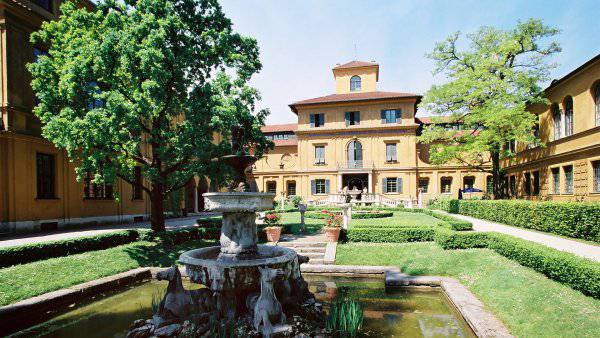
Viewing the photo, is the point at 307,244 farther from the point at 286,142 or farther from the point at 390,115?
the point at 286,142

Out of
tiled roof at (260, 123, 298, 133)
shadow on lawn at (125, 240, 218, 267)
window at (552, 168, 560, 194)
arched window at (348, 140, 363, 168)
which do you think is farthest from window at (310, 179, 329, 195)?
shadow on lawn at (125, 240, 218, 267)

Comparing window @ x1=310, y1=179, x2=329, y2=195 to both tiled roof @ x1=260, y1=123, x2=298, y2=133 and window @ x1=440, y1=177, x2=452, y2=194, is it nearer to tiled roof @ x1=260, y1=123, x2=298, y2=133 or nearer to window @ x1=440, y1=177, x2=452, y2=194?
tiled roof @ x1=260, y1=123, x2=298, y2=133

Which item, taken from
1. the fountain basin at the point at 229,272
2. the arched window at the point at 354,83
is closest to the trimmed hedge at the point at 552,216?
the fountain basin at the point at 229,272

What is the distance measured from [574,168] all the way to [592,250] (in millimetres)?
11359

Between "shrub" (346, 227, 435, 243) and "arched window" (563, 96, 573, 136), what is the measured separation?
13.8 meters

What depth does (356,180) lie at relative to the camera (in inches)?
1505

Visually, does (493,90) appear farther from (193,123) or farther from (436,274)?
(193,123)

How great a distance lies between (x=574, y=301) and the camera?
596 centimetres

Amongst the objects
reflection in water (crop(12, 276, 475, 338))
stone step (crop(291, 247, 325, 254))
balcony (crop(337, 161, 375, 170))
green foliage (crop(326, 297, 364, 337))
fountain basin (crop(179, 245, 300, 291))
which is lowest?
reflection in water (crop(12, 276, 475, 338))

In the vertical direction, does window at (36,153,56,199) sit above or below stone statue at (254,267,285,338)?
above

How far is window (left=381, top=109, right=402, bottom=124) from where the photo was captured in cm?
3634

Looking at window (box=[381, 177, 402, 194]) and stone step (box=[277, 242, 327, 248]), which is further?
window (box=[381, 177, 402, 194])

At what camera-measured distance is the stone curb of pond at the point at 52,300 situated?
6.67 metres

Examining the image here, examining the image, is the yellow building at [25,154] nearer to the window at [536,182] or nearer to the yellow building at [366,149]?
the yellow building at [366,149]
